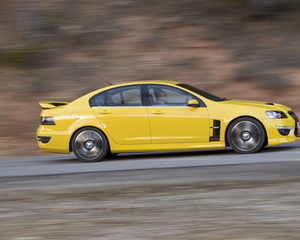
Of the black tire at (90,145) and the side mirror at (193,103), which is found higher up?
the side mirror at (193,103)

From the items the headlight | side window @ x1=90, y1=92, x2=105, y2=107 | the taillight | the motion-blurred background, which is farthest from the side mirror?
the motion-blurred background

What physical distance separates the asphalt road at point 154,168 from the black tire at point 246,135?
169mm

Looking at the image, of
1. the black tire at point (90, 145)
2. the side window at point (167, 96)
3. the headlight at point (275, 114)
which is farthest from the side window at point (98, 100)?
the headlight at point (275, 114)

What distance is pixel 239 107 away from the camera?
8594 mm

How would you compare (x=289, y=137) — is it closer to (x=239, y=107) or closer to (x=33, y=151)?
(x=239, y=107)

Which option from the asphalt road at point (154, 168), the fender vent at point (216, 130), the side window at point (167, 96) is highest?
the side window at point (167, 96)

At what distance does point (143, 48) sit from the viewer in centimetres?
1761

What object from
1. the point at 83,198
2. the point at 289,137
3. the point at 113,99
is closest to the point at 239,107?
the point at 289,137

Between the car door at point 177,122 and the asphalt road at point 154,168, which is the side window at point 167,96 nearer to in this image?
the car door at point 177,122

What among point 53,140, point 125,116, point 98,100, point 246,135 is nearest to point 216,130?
point 246,135

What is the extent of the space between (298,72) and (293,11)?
4097 mm

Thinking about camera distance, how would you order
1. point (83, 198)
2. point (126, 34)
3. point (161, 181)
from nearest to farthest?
point (83, 198) < point (161, 181) < point (126, 34)

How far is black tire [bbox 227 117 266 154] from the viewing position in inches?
335

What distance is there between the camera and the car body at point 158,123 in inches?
336
